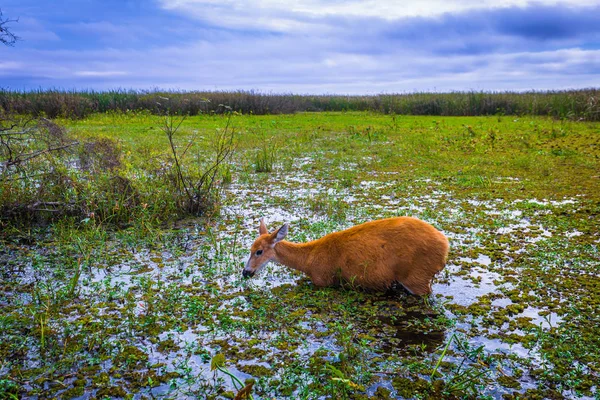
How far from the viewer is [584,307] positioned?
4.43m

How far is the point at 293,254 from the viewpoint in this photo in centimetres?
534

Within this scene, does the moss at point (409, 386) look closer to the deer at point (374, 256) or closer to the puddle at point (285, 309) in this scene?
the puddle at point (285, 309)

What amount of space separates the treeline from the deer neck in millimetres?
17326

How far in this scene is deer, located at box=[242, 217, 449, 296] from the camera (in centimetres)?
463

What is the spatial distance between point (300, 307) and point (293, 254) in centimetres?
82

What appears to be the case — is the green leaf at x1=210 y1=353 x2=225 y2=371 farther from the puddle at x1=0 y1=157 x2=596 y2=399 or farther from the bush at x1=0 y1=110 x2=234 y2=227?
the bush at x1=0 y1=110 x2=234 y2=227

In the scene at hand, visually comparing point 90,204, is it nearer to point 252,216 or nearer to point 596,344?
point 252,216

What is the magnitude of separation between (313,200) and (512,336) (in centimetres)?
472

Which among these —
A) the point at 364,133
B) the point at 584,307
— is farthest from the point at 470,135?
the point at 584,307

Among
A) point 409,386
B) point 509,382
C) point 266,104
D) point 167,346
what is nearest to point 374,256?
point 409,386

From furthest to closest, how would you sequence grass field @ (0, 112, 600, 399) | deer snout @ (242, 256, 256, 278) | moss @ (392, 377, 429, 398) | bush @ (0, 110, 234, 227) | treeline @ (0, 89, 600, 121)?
treeline @ (0, 89, 600, 121) < bush @ (0, 110, 234, 227) < deer snout @ (242, 256, 256, 278) < grass field @ (0, 112, 600, 399) < moss @ (392, 377, 429, 398)

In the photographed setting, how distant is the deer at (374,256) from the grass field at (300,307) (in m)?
0.18

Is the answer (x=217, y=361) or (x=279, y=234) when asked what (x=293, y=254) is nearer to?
(x=279, y=234)

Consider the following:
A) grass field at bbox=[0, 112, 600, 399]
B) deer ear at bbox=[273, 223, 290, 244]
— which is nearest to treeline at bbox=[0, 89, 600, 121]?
grass field at bbox=[0, 112, 600, 399]
